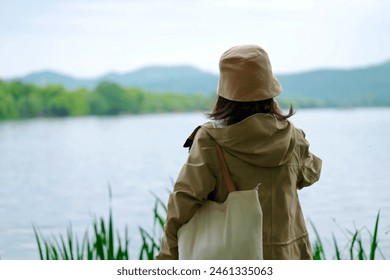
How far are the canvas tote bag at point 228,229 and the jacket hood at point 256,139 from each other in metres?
0.03

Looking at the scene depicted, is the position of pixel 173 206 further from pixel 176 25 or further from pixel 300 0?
pixel 176 25

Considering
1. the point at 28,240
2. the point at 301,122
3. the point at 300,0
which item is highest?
the point at 300,0

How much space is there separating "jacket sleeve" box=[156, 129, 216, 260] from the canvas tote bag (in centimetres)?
3

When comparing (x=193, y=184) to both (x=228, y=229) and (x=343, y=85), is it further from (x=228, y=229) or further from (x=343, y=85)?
(x=343, y=85)

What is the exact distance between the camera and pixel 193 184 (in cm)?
145

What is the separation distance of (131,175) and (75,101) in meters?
1.54

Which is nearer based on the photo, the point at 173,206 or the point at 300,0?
the point at 173,206

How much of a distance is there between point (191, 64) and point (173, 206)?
6.49 metres

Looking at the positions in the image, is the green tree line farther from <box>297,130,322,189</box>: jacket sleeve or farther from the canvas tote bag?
the canvas tote bag

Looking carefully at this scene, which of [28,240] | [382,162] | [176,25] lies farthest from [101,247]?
[176,25]

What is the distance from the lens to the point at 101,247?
2.20 meters

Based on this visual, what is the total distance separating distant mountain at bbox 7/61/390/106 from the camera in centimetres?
571

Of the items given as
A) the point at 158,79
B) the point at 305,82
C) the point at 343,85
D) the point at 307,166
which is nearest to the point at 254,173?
the point at 307,166

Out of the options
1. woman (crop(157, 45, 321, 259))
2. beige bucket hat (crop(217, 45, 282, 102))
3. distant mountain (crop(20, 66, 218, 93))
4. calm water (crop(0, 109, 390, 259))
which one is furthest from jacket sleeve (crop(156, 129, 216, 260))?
distant mountain (crop(20, 66, 218, 93))
